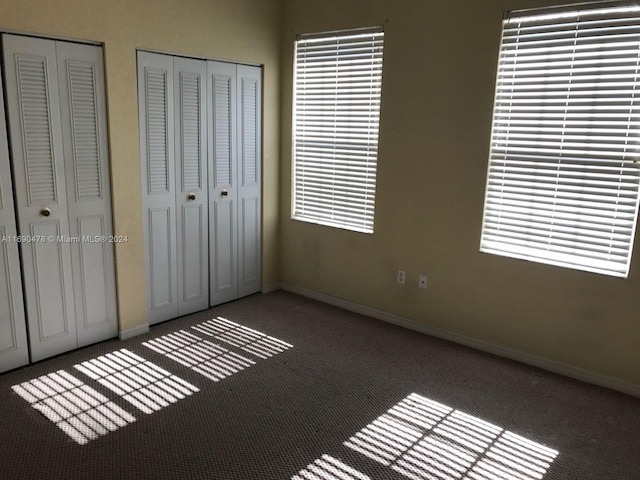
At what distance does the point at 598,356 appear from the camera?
3.15m

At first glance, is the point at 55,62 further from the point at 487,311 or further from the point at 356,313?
the point at 487,311

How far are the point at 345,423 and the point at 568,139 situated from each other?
2168 millimetres

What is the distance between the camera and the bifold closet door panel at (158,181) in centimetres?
350

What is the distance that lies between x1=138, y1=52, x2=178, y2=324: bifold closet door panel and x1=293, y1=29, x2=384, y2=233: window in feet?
3.91

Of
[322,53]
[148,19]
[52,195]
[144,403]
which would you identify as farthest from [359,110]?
[144,403]

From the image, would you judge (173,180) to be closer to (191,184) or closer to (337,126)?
(191,184)

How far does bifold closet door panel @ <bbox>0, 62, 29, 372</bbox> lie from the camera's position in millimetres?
2891

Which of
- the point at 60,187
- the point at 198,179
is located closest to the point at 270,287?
the point at 198,179

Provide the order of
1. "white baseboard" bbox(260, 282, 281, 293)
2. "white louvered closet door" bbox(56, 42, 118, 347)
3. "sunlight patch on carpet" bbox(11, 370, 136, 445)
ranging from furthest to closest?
"white baseboard" bbox(260, 282, 281, 293)
"white louvered closet door" bbox(56, 42, 118, 347)
"sunlight patch on carpet" bbox(11, 370, 136, 445)

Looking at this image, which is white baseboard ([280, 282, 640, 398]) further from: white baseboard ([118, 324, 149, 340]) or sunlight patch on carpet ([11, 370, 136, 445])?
sunlight patch on carpet ([11, 370, 136, 445])

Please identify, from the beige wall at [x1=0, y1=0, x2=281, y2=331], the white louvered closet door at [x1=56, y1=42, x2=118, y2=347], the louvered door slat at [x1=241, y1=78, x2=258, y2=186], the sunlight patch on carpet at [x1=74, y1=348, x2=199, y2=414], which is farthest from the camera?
the louvered door slat at [x1=241, y1=78, x2=258, y2=186]

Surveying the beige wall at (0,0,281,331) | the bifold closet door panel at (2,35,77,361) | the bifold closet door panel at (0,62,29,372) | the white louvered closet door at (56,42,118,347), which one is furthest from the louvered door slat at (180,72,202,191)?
the bifold closet door panel at (0,62,29,372)

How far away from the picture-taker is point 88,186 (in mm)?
3268

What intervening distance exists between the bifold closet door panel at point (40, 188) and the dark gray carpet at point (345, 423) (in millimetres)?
284
